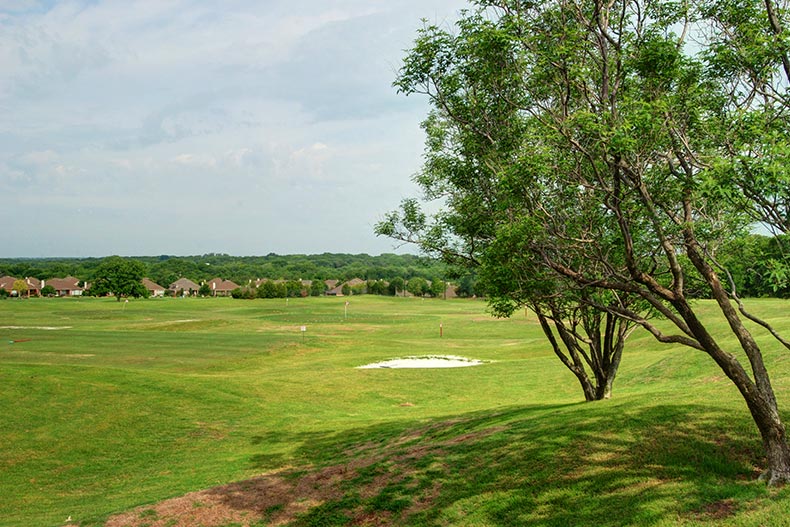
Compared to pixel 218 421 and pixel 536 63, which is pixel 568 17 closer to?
pixel 536 63

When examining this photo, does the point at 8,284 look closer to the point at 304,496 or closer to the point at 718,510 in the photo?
the point at 304,496

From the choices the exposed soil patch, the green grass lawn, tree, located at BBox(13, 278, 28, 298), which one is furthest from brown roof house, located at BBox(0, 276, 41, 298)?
the exposed soil patch

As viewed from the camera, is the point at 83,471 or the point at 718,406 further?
the point at 83,471

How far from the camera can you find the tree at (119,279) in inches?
5842

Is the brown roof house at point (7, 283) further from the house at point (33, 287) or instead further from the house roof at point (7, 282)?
the house at point (33, 287)

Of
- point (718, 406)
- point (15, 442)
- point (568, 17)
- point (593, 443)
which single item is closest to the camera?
point (568, 17)

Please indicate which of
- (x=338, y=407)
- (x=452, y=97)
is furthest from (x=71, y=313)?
(x=452, y=97)

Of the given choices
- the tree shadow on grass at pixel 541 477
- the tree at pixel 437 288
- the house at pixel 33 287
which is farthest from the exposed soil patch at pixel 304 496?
the house at pixel 33 287

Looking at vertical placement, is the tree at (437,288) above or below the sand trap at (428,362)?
above

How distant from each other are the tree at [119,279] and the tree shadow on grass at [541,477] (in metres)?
145

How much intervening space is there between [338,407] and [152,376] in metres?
10.8

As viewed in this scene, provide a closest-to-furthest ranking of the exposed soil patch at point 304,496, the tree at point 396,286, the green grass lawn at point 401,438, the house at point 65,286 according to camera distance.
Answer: the green grass lawn at point 401,438, the exposed soil patch at point 304,496, the house at point 65,286, the tree at point 396,286

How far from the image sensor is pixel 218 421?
86.6ft

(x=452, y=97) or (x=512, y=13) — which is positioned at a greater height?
(x=512, y=13)
